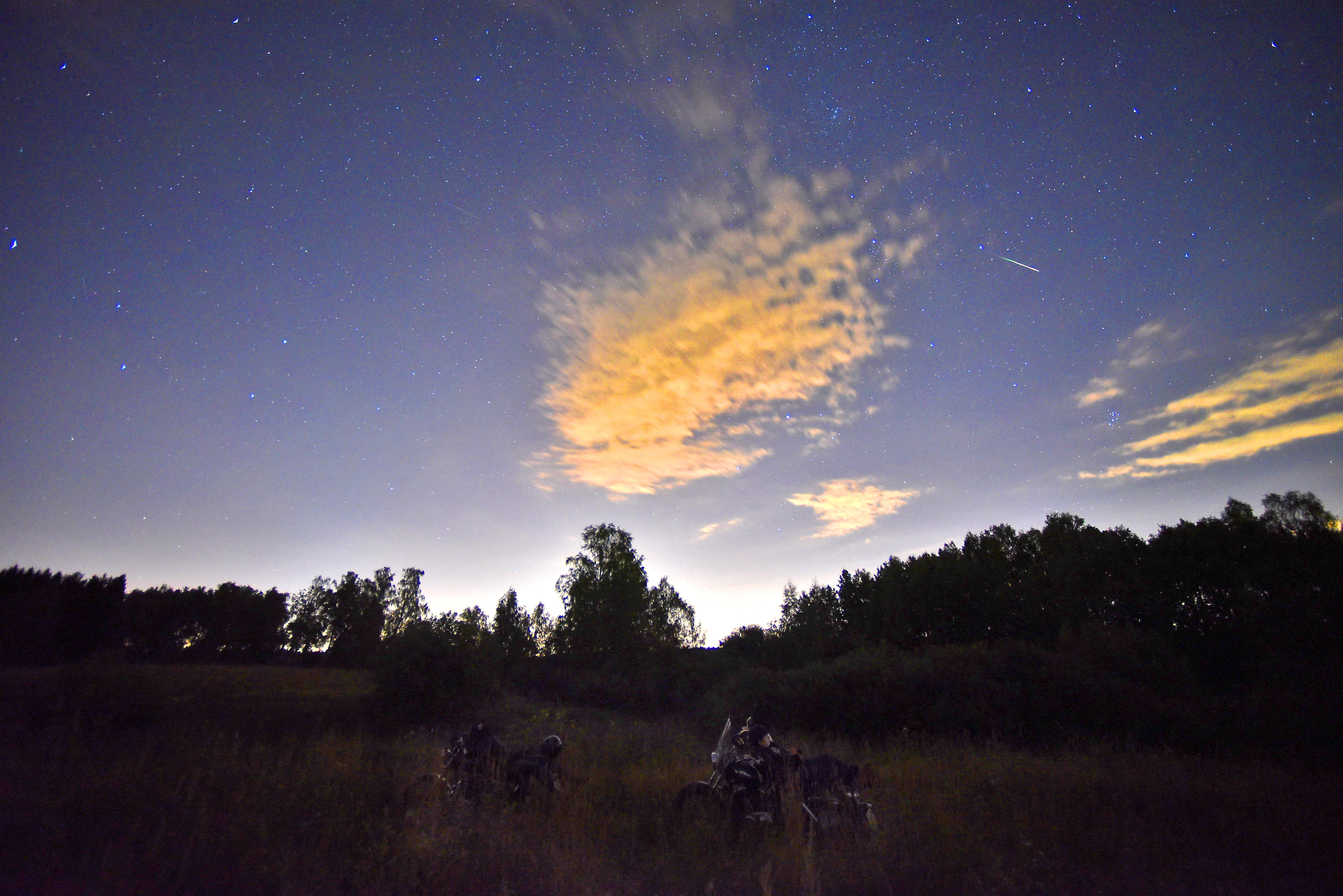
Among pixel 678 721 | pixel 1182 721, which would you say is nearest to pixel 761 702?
pixel 678 721

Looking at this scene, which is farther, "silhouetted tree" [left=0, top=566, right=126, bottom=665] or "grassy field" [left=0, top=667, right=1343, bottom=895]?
"silhouetted tree" [left=0, top=566, right=126, bottom=665]

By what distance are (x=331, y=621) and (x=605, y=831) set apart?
8956 centimetres

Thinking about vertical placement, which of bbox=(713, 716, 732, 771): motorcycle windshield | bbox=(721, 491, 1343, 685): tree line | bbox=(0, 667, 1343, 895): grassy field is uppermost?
bbox=(721, 491, 1343, 685): tree line

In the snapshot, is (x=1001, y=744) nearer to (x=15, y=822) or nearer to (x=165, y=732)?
(x=15, y=822)

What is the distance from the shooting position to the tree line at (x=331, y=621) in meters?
37.8

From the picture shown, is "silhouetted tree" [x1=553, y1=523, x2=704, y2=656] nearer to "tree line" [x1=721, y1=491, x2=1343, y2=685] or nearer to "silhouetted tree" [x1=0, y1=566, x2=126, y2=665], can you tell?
"tree line" [x1=721, y1=491, x2=1343, y2=685]

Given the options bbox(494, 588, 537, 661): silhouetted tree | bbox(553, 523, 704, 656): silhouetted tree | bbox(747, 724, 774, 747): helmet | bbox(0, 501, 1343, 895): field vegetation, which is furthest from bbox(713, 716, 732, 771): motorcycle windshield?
bbox(494, 588, 537, 661): silhouetted tree

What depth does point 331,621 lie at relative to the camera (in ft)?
256

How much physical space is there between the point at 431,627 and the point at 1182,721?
26.0 metres

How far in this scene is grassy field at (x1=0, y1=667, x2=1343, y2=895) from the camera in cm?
444

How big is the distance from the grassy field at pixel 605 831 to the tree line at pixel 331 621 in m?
15.8

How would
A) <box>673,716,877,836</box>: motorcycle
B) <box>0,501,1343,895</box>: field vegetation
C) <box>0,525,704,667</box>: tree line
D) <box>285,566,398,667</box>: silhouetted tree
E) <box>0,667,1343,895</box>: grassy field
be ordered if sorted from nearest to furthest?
<box>0,667,1343,895</box>: grassy field, <box>0,501,1343,895</box>: field vegetation, <box>673,716,877,836</box>: motorcycle, <box>0,525,704,667</box>: tree line, <box>285,566,398,667</box>: silhouetted tree

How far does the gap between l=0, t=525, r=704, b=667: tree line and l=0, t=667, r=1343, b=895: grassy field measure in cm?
1579

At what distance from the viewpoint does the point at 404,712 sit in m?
21.7
